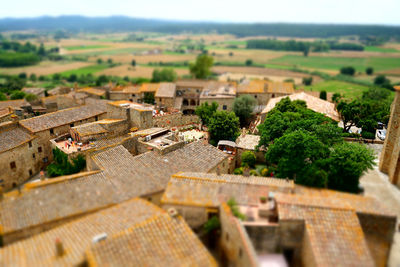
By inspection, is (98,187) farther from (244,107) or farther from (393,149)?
(244,107)

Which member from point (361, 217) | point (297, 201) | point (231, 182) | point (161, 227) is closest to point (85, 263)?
point (161, 227)

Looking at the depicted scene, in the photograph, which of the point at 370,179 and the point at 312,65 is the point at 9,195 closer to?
the point at 370,179

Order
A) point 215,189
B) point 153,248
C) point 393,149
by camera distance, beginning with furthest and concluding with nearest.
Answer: point 393,149
point 215,189
point 153,248

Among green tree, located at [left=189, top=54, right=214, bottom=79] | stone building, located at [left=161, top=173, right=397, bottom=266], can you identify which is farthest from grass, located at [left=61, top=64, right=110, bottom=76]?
stone building, located at [left=161, top=173, right=397, bottom=266]

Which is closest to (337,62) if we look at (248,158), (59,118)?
(248,158)

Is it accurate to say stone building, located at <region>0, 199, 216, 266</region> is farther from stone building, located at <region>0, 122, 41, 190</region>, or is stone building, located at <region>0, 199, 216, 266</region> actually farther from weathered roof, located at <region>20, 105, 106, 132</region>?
weathered roof, located at <region>20, 105, 106, 132</region>

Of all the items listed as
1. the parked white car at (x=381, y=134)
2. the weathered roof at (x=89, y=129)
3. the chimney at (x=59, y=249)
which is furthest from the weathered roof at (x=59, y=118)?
the parked white car at (x=381, y=134)
